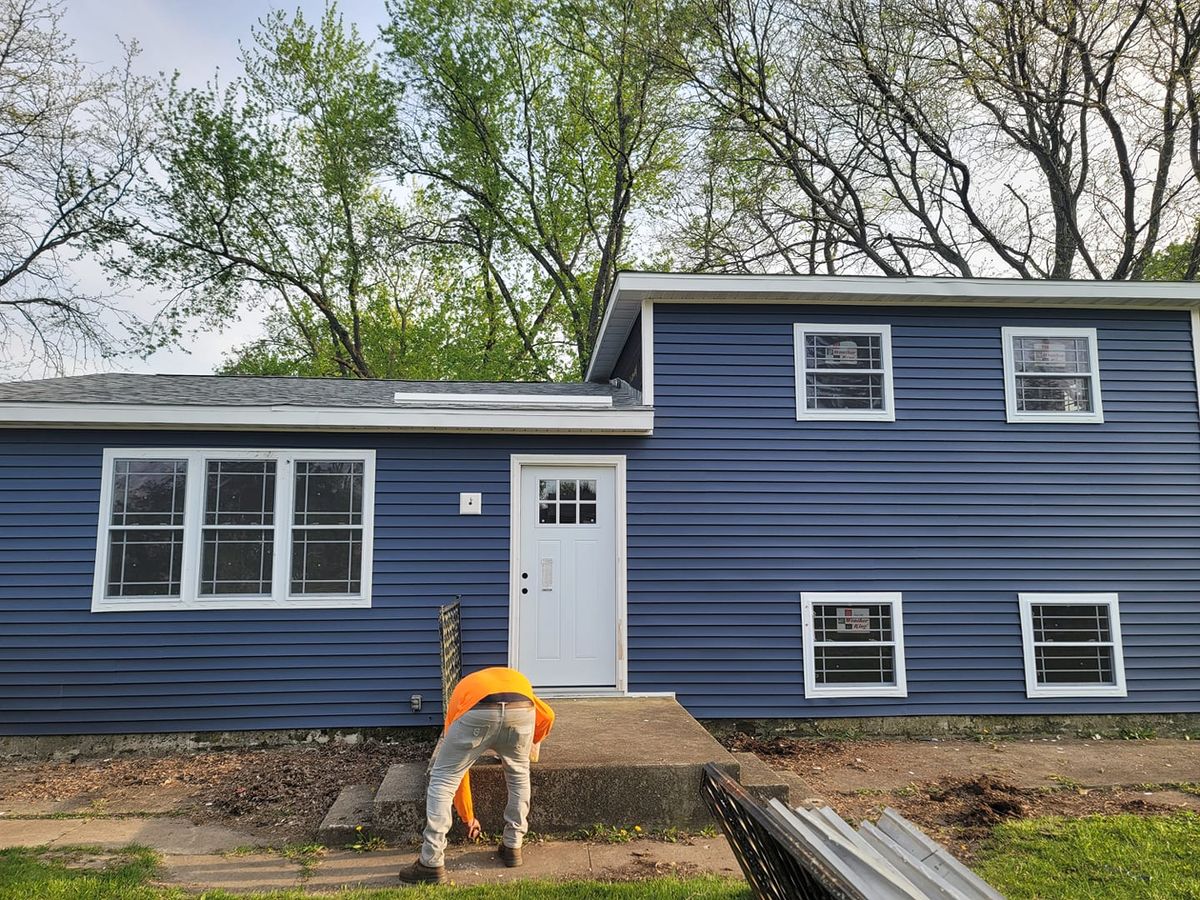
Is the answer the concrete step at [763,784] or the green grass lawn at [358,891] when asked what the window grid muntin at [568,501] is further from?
the green grass lawn at [358,891]

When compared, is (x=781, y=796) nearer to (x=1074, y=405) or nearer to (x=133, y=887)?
(x=133, y=887)

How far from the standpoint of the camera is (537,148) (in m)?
21.7

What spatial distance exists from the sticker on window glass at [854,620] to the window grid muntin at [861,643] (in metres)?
0.01

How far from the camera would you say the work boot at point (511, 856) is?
4.33 m

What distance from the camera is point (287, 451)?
7.30 metres

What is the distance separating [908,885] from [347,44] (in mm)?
24537

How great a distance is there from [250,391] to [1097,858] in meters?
8.30

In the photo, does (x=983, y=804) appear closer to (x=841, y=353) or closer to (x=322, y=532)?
(x=841, y=353)

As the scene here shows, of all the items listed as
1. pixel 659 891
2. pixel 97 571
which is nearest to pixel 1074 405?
pixel 659 891

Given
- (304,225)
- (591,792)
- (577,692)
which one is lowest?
(591,792)

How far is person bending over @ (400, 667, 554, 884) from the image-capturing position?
4109mm

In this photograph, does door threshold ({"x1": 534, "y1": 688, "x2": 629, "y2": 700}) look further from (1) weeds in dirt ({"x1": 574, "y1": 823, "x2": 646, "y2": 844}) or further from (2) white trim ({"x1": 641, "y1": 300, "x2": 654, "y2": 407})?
(2) white trim ({"x1": 641, "y1": 300, "x2": 654, "y2": 407})

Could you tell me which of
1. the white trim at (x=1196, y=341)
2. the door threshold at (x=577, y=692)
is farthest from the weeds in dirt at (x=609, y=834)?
the white trim at (x=1196, y=341)

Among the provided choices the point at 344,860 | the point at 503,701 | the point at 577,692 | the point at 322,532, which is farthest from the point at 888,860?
the point at 322,532
